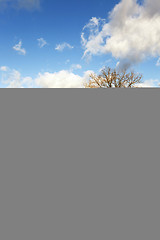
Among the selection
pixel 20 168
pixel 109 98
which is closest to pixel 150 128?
pixel 109 98

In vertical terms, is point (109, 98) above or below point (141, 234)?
above

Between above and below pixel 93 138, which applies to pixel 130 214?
below

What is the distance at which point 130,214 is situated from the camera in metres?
1.72

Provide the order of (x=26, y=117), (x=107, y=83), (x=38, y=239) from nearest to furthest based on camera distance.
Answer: (x=38, y=239) < (x=26, y=117) < (x=107, y=83)

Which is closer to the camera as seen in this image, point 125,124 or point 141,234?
point 141,234

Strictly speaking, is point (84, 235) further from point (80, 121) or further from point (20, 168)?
point (80, 121)

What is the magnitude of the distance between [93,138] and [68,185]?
58 cm

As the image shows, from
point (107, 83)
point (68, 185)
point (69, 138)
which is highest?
point (107, 83)

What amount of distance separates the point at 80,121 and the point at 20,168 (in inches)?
32.5

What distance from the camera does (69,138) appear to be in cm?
180

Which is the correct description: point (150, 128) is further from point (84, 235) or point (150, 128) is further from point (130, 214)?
point (84, 235)

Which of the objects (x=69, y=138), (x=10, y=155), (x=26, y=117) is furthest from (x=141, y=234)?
(x=26, y=117)

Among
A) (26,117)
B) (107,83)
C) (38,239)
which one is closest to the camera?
(38,239)

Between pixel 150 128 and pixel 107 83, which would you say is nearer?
pixel 150 128
